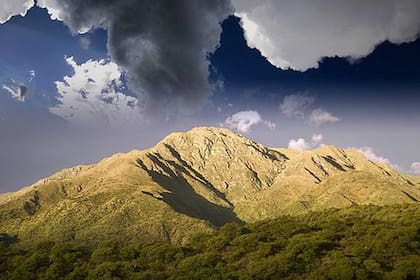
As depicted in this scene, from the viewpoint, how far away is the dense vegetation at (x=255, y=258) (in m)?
116

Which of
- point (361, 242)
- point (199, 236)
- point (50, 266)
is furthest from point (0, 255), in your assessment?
point (361, 242)

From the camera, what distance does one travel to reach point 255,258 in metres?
133

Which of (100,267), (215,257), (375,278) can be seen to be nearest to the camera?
(375,278)

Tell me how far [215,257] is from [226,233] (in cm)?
3292

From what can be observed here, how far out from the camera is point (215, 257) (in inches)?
5300

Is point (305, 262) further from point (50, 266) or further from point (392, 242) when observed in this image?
point (50, 266)

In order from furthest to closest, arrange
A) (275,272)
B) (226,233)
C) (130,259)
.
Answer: (226,233)
(130,259)
(275,272)

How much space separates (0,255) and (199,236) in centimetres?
6806

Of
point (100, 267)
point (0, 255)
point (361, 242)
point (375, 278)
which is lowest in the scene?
point (375, 278)

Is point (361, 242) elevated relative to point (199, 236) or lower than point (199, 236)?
lower

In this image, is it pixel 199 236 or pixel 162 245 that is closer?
pixel 162 245

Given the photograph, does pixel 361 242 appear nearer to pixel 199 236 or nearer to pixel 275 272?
pixel 275 272

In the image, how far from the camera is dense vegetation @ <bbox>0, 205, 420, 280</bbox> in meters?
116

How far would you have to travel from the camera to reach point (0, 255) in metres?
152
